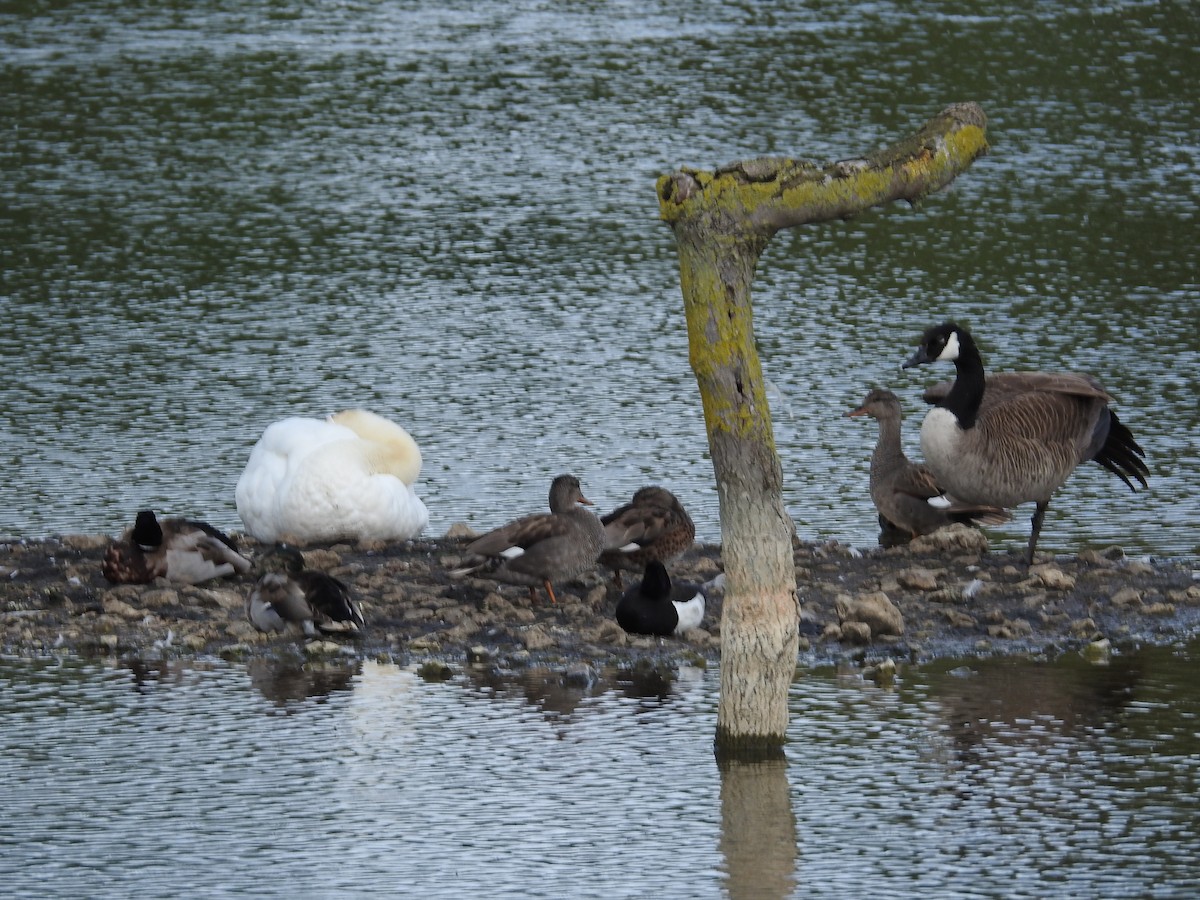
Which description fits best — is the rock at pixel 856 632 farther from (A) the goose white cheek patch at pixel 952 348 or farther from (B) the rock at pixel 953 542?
(A) the goose white cheek patch at pixel 952 348

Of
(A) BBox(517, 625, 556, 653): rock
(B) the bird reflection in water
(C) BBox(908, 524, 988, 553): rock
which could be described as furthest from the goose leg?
(B) the bird reflection in water

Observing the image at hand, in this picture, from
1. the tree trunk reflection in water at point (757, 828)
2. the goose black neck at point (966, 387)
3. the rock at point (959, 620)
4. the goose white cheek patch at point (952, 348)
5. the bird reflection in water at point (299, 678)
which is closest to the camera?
the tree trunk reflection in water at point (757, 828)

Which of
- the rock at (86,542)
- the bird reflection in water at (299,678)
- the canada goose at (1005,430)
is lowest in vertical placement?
the bird reflection in water at (299,678)

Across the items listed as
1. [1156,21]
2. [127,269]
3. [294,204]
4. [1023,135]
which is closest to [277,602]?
[127,269]

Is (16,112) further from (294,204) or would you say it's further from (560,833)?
(560,833)

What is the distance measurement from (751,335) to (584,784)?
2006 millimetres

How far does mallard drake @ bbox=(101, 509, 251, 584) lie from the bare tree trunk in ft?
13.6

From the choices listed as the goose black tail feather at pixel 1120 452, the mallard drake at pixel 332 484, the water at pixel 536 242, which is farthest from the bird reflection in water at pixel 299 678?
the goose black tail feather at pixel 1120 452

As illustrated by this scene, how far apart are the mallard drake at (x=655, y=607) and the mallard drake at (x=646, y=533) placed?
0.86 m

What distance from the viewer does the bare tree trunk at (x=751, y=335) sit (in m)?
8.90

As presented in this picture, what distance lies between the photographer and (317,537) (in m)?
13.6

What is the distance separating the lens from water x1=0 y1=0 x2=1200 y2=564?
16.0 m

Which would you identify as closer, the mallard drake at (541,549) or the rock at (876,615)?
the rock at (876,615)

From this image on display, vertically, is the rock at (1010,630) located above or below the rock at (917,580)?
below
